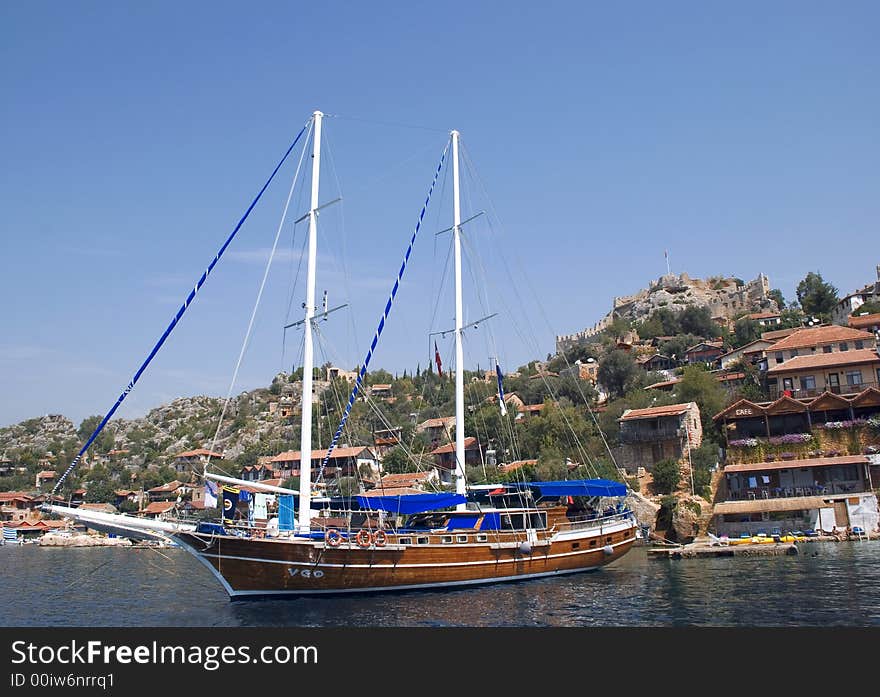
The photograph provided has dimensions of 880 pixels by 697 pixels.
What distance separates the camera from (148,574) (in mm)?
48031

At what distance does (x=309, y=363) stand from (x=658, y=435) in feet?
139

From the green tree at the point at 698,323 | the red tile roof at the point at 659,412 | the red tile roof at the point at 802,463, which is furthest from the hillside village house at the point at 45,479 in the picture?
the red tile roof at the point at 802,463

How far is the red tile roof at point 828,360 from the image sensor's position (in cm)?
6106

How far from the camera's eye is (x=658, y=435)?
2547 inches

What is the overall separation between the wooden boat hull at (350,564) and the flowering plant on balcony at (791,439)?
1172 inches

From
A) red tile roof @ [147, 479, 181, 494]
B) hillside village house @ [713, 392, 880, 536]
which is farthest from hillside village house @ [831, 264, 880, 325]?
red tile roof @ [147, 479, 181, 494]

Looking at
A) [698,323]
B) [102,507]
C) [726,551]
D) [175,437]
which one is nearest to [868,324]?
[698,323]

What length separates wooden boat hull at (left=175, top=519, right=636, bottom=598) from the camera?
29094mm

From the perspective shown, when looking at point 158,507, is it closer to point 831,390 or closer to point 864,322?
point 831,390

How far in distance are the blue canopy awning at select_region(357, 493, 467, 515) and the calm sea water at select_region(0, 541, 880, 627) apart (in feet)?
14.0

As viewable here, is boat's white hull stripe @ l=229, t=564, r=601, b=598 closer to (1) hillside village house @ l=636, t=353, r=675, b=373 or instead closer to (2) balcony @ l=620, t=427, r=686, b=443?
(2) balcony @ l=620, t=427, r=686, b=443

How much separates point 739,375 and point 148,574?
67793 millimetres

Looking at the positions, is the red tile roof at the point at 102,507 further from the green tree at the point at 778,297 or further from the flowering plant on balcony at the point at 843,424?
the green tree at the point at 778,297
